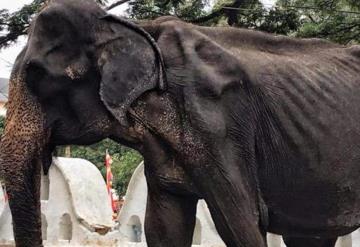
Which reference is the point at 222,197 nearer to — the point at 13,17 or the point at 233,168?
the point at 233,168

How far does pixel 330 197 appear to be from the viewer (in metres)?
2.47

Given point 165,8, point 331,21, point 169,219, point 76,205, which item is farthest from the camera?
point 165,8

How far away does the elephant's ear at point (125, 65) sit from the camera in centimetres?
231

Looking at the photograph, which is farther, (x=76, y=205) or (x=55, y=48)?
(x=76, y=205)

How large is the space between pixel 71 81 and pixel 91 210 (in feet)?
8.78

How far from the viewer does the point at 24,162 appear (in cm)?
227

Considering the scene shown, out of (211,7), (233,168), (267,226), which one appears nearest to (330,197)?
(267,226)

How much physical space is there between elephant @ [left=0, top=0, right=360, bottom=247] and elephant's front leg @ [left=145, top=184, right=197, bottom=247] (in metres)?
0.01

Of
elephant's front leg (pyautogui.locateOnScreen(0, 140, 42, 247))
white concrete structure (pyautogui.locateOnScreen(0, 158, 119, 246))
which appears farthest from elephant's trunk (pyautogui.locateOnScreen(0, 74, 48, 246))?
white concrete structure (pyautogui.locateOnScreen(0, 158, 119, 246))

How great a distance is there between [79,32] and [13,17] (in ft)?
14.6

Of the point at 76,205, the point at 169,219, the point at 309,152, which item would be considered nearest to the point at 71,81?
the point at 169,219

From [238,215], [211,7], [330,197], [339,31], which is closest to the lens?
[238,215]

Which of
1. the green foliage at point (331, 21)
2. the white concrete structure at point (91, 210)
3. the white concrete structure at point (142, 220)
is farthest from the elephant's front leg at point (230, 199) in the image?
the green foliage at point (331, 21)

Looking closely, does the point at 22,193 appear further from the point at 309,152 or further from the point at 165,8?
the point at 165,8
